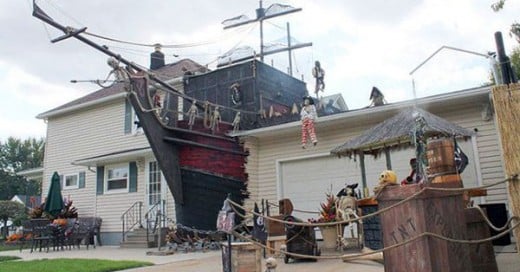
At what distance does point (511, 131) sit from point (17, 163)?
46.4 metres

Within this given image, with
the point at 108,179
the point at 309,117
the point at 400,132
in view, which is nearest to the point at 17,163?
the point at 108,179

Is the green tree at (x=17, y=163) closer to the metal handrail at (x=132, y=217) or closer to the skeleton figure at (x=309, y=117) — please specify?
the metal handrail at (x=132, y=217)

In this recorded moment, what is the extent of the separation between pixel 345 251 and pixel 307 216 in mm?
2891

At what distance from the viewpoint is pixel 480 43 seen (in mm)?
11188

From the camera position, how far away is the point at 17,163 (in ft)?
135

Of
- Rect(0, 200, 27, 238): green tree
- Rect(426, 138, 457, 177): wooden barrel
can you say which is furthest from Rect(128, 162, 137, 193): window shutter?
Rect(426, 138, 457, 177): wooden barrel

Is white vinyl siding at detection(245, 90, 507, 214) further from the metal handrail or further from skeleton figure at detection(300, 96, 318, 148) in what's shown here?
the metal handrail

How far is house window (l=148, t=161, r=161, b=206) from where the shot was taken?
1188cm

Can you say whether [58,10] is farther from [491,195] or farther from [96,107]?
[491,195]

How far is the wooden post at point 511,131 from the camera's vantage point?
3.21 m

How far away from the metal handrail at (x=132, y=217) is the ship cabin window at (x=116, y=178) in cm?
74

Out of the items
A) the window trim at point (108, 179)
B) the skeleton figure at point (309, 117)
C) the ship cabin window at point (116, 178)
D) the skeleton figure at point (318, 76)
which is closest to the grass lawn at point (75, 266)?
the skeleton figure at point (309, 117)

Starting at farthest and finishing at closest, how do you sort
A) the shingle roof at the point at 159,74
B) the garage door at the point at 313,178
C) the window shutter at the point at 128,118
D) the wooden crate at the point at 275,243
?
the shingle roof at the point at 159,74, the window shutter at the point at 128,118, the garage door at the point at 313,178, the wooden crate at the point at 275,243

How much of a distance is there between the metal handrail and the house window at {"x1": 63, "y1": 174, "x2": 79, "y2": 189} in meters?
3.22
